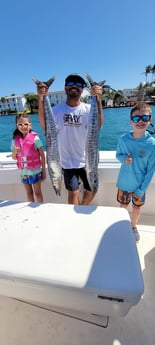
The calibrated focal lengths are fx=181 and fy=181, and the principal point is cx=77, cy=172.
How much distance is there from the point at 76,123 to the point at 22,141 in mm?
606

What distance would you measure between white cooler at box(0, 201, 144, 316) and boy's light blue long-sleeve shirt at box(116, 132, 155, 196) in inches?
22.0

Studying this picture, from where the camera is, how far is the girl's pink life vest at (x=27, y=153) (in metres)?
1.79

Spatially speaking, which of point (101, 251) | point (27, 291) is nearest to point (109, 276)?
point (101, 251)

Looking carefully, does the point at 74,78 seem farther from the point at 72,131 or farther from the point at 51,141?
the point at 51,141

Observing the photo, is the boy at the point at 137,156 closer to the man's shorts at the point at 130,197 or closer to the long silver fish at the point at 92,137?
the man's shorts at the point at 130,197

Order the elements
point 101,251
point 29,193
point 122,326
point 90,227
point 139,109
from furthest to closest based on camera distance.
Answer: point 29,193, point 139,109, point 122,326, point 90,227, point 101,251

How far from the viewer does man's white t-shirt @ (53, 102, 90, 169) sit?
1552 millimetres

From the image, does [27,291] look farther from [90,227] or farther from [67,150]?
[67,150]

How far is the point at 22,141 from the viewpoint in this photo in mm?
1803

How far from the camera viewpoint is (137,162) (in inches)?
60.9

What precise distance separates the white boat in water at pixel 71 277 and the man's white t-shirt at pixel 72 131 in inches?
21.7

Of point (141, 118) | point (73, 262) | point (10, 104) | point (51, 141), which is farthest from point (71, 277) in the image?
point (10, 104)

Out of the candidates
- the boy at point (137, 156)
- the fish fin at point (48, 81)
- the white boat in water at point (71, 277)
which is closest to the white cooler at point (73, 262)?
the white boat in water at point (71, 277)

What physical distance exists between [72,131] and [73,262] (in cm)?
108
